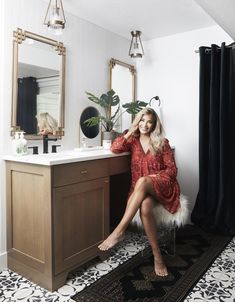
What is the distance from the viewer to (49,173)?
181 cm

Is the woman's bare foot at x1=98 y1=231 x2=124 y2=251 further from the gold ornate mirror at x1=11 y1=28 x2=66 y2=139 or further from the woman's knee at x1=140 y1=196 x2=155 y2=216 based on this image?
the gold ornate mirror at x1=11 y1=28 x2=66 y2=139

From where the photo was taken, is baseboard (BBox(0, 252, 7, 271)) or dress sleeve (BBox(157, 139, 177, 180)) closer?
baseboard (BBox(0, 252, 7, 271))

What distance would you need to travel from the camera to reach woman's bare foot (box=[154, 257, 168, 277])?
2.06 meters

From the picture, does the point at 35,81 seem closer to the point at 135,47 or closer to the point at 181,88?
the point at 135,47

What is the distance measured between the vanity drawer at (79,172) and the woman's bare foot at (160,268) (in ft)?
2.62

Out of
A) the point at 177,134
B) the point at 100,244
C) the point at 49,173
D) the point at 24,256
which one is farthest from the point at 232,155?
the point at 24,256

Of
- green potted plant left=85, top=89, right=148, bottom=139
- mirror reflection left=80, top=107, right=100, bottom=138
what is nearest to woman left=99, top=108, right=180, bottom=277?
green potted plant left=85, top=89, right=148, bottom=139

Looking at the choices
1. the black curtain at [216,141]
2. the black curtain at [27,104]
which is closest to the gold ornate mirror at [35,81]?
the black curtain at [27,104]

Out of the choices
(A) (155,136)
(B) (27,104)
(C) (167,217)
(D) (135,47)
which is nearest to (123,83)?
(D) (135,47)

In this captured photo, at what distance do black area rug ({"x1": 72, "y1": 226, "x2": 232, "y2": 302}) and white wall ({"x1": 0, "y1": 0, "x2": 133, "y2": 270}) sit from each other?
861 mm

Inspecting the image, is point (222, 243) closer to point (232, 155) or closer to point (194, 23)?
point (232, 155)

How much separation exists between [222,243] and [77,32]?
251 cm

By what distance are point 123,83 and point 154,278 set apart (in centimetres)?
222

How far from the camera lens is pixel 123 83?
3.34 m
